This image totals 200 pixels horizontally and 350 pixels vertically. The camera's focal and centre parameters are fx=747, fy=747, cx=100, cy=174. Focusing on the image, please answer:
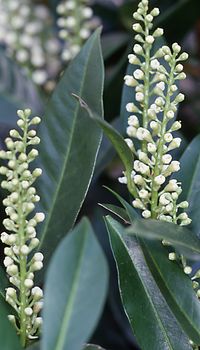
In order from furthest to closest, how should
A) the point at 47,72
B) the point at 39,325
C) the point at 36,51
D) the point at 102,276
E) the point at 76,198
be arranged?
1. the point at 47,72
2. the point at 36,51
3. the point at 76,198
4. the point at 39,325
5. the point at 102,276

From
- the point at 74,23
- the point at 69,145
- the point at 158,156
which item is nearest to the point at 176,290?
the point at 158,156

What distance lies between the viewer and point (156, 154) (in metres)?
0.73

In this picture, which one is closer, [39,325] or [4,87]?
[39,325]

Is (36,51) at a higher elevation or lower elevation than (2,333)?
higher

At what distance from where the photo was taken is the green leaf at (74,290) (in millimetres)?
551

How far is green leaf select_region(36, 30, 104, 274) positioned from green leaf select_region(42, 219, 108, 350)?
0.25m

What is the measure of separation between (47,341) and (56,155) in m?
0.33

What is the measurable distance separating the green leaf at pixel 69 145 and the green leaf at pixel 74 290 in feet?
0.82

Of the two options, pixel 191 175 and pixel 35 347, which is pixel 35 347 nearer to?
pixel 35 347

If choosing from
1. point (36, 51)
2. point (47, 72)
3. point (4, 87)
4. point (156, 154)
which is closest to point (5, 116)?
point (4, 87)

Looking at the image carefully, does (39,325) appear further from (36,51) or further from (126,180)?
(36,51)

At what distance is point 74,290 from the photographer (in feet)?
1.86

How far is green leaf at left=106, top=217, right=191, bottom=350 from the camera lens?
73cm

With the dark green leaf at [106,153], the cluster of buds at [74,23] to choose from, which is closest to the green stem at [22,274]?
the dark green leaf at [106,153]
